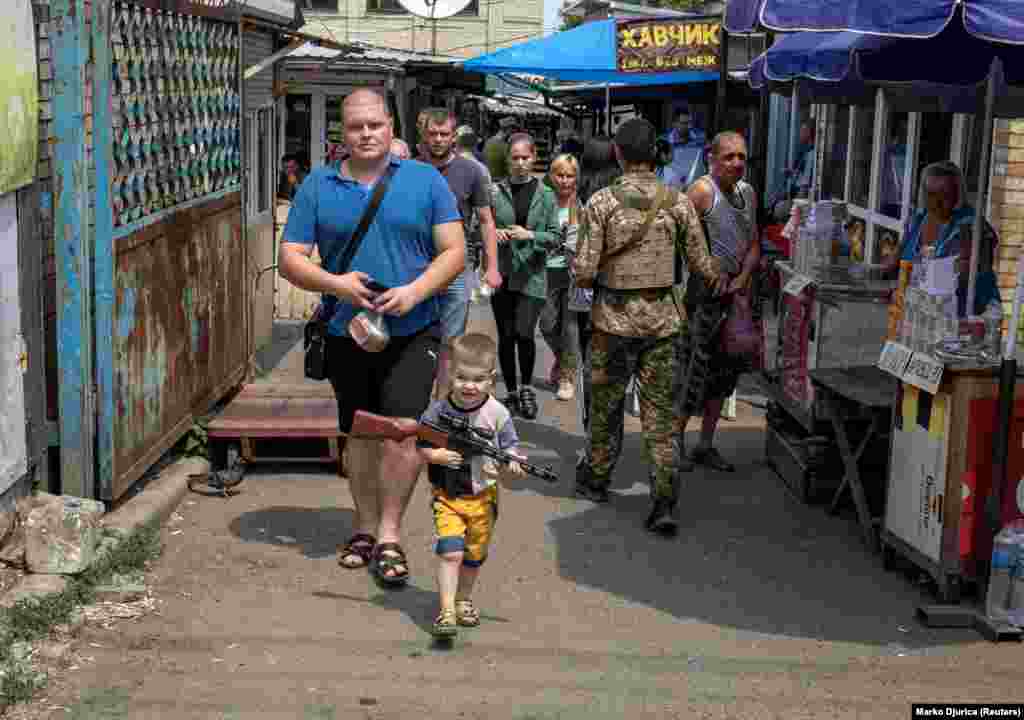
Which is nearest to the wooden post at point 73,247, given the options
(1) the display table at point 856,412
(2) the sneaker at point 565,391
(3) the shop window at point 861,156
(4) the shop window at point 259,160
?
(1) the display table at point 856,412

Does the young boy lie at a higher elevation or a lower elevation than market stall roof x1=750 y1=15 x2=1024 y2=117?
lower

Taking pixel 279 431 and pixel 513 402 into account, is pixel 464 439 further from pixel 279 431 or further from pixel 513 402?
pixel 513 402

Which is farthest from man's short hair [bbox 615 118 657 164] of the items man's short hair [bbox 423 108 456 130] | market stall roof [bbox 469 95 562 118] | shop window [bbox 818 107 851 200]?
market stall roof [bbox 469 95 562 118]

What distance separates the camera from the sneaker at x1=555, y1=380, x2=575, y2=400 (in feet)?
33.2

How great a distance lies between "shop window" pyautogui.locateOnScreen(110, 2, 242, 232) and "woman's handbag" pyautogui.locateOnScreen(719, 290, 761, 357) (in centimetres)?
303

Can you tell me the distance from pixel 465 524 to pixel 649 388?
184 cm

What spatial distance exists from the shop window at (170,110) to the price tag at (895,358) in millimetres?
3427

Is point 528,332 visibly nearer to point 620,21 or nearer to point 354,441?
point 354,441

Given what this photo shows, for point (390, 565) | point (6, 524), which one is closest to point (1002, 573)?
point (390, 565)

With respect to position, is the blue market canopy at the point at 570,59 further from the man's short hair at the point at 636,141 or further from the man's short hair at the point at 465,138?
the man's short hair at the point at 636,141

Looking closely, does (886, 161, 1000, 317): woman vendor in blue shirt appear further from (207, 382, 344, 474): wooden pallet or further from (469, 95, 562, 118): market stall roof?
(469, 95, 562, 118): market stall roof

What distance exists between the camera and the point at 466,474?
5.27 metres

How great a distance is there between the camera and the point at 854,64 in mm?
6738

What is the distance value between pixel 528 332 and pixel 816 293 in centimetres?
242
